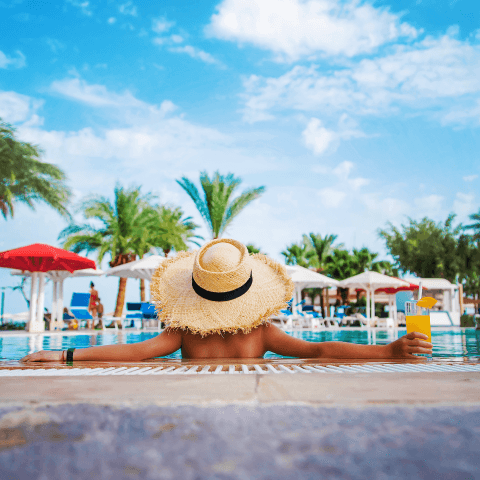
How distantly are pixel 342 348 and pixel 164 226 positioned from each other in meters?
23.2

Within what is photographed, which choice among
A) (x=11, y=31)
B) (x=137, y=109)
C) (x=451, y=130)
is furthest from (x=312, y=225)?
(x=451, y=130)

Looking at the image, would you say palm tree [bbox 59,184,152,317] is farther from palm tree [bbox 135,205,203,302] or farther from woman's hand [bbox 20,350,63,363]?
woman's hand [bbox 20,350,63,363]

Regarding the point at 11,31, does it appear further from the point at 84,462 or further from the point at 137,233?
the point at 84,462

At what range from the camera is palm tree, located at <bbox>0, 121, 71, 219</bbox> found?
19484mm

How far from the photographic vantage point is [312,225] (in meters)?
36.1

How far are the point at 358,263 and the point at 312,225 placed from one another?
16.3ft

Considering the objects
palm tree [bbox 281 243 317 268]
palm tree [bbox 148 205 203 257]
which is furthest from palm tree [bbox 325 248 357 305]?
palm tree [bbox 148 205 203 257]

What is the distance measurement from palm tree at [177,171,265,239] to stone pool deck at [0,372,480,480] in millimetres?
19419

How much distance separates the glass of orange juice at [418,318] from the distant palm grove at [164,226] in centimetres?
1407

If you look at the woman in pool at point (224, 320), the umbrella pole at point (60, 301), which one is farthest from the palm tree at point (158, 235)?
the woman in pool at point (224, 320)

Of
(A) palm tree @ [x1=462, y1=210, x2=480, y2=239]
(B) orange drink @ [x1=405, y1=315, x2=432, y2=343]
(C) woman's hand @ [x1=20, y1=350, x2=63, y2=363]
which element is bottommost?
(C) woman's hand @ [x1=20, y1=350, x2=63, y2=363]

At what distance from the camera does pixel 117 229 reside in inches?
947

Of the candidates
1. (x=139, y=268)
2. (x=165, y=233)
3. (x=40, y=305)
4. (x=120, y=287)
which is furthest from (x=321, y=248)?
(x=40, y=305)

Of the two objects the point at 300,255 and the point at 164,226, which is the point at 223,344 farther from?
the point at 300,255
